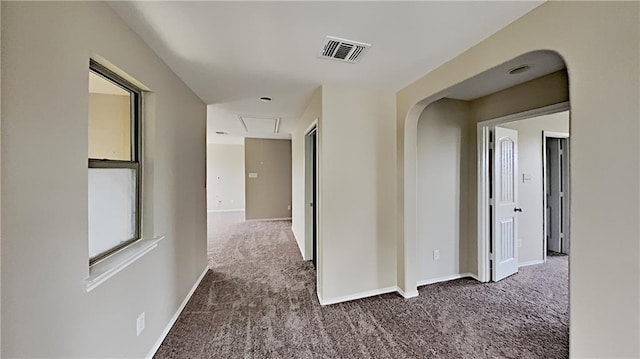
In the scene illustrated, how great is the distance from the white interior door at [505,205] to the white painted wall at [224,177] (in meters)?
8.13

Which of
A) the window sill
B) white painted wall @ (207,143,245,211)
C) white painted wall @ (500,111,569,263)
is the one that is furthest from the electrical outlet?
white painted wall @ (207,143,245,211)

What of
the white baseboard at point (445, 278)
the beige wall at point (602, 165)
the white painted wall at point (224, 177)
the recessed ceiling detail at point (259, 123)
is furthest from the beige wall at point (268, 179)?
the beige wall at point (602, 165)

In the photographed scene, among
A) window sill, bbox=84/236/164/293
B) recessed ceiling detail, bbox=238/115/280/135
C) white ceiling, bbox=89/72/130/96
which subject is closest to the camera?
window sill, bbox=84/236/164/293

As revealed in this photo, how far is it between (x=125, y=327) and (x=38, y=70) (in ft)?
4.94

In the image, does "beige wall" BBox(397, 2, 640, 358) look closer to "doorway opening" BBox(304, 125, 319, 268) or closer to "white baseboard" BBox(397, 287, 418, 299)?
"white baseboard" BBox(397, 287, 418, 299)

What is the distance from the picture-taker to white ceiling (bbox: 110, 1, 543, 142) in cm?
141

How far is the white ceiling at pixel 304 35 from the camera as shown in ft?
4.61

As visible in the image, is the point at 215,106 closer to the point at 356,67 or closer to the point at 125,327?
the point at 356,67

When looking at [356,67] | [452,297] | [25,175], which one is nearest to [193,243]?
[25,175]

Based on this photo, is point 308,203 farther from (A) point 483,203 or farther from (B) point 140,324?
(B) point 140,324

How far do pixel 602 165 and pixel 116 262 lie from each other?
2690mm

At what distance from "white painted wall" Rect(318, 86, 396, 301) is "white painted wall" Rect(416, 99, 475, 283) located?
52 centimetres

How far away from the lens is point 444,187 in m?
3.21

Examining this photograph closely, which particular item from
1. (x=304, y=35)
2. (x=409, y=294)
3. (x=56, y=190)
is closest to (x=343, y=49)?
(x=304, y=35)
